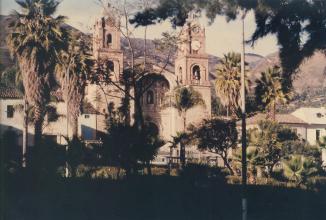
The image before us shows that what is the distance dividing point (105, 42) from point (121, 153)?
14.1 metres

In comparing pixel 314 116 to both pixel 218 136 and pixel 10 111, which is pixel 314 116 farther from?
pixel 10 111

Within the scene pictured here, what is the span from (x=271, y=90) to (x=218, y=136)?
4094 mm

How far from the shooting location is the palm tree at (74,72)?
23750 mm

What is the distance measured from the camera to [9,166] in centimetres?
1833

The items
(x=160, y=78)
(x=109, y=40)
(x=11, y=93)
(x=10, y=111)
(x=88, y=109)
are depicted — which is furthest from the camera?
(x=88, y=109)

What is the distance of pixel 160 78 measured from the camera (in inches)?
1329

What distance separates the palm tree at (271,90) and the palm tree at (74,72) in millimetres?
10246

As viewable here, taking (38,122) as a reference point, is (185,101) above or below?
above

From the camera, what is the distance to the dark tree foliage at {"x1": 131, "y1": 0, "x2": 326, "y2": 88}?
14258 mm

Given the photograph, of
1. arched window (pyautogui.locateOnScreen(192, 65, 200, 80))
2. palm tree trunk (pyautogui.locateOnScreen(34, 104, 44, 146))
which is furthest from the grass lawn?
arched window (pyautogui.locateOnScreen(192, 65, 200, 80))

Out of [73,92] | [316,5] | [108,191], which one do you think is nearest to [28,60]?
[73,92]

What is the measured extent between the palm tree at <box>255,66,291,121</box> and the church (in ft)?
13.7

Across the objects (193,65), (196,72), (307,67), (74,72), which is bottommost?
(307,67)

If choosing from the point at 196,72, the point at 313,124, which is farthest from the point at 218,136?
the point at 196,72
